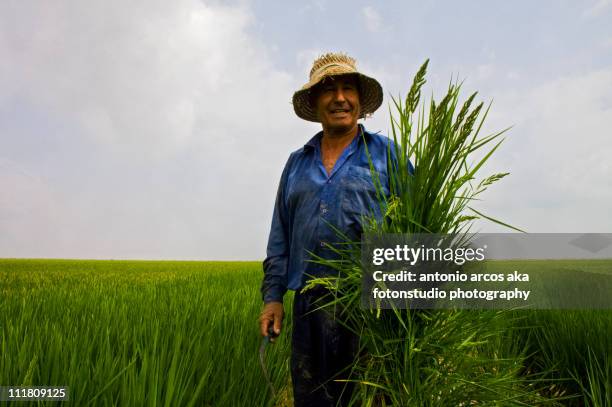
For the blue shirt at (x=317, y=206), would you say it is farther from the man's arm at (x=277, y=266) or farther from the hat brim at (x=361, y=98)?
the hat brim at (x=361, y=98)

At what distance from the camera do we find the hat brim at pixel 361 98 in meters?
1.98

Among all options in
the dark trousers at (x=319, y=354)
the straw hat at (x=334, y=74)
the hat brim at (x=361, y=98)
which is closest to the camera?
the dark trousers at (x=319, y=354)

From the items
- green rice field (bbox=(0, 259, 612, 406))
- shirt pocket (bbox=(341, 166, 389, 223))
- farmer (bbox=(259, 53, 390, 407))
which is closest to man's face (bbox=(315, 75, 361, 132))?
farmer (bbox=(259, 53, 390, 407))

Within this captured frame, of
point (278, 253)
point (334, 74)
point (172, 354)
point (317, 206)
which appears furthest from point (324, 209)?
point (172, 354)

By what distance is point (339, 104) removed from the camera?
1896 millimetres

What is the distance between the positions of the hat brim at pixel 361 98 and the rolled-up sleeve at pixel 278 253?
294 millimetres

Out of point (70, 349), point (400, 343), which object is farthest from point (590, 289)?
point (70, 349)

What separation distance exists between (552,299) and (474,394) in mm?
3380

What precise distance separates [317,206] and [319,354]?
667 mm

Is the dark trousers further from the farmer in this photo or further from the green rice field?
the green rice field

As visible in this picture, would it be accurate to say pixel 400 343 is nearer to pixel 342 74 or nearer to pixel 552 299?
pixel 342 74

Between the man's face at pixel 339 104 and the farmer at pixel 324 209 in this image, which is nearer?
the farmer at pixel 324 209

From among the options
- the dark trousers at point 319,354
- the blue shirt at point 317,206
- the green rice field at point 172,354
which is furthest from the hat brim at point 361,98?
the green rice field at point 172,354

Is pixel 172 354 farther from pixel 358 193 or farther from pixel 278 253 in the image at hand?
pixel 358 193
